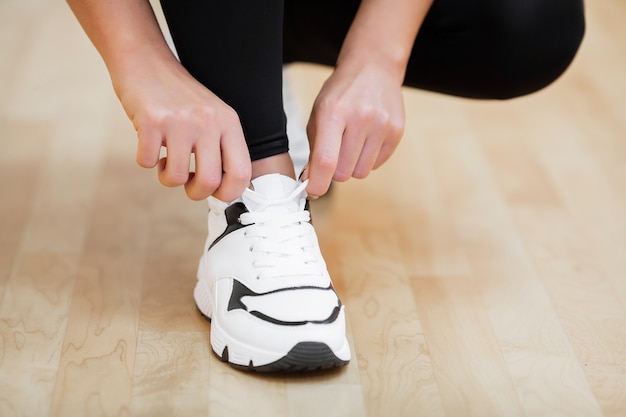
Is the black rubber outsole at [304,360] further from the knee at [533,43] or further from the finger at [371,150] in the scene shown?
the knee at [533,43]

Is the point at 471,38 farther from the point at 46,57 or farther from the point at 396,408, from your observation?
the point at 46,57

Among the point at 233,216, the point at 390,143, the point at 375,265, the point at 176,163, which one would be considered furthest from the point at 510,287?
the point at 176,163

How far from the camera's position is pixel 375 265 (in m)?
1.05

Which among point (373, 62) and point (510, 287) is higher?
point (373, 62)

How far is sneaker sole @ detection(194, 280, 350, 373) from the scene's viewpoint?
78 cm

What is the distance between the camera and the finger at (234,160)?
2.57ft

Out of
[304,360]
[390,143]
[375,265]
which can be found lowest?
[375,265]

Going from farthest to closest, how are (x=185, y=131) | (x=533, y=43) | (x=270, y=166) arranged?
(x=533, y=43) < (x=270, y=166) < (x=185, y=131)

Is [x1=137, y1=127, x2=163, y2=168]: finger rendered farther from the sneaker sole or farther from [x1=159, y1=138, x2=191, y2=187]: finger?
the sneaker sole

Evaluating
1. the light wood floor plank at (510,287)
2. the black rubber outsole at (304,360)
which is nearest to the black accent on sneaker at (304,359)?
the black rubber outsole at (304,360)

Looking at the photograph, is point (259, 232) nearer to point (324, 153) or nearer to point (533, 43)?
point (324, 153)

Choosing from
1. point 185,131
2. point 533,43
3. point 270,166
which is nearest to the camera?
point 185,131

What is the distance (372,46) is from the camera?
2.99 ft

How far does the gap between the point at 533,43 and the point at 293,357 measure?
0.53 meters
